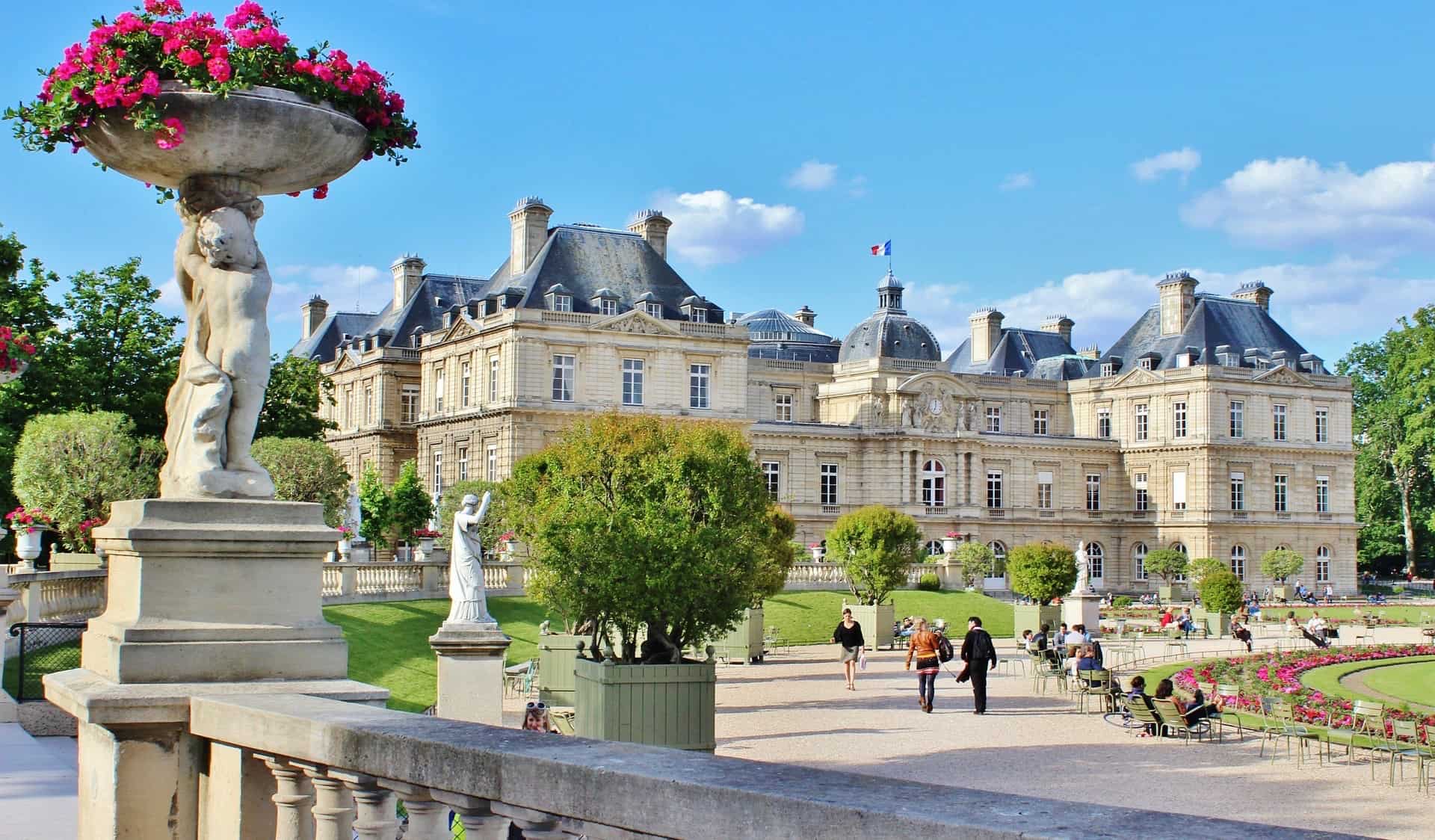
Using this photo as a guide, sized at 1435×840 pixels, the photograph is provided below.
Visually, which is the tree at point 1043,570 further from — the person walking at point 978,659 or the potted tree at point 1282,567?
the potted tree at point 1282,567

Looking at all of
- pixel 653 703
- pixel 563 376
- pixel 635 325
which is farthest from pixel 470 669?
pixel 635 325

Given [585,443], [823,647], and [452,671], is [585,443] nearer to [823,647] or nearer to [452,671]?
[452,671]

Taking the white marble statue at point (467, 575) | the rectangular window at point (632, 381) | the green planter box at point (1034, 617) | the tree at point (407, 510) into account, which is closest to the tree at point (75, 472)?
the white marble statue at point (467, 575)

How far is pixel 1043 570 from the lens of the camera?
3866 cm

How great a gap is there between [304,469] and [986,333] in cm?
4864

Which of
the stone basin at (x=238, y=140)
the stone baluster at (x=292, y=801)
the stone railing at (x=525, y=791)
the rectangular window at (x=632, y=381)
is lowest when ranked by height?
the stone baluster at (x=292, y=801)

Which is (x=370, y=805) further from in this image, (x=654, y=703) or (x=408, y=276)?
(x=408, y=276)

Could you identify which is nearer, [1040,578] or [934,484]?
[1040,578]

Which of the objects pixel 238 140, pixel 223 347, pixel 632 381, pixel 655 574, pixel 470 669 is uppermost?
pixel 632 381

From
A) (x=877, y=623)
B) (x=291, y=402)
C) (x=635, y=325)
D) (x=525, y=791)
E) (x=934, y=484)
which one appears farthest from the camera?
(x=934, y=484)

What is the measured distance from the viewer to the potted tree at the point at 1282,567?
66.2m

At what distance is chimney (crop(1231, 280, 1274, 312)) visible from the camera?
7312 centimetres

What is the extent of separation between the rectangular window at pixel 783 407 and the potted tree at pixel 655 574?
4509 centimetres

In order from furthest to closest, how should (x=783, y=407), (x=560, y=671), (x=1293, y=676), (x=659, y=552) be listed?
1. (x=783, y=407)
2. (x=1293, y=676)
3. (x=560, y=671)
4. (x=659, y=552)
